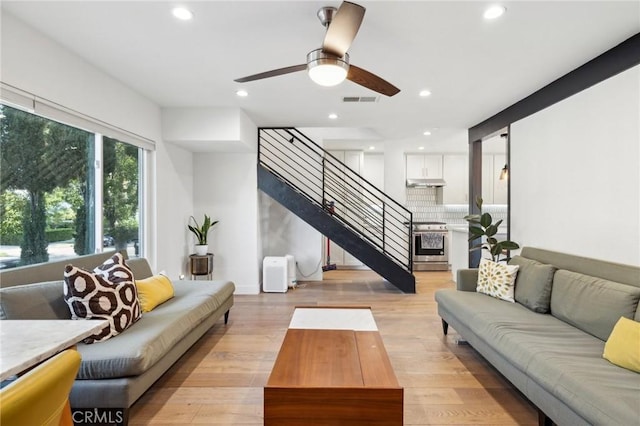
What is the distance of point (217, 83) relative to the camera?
3.18m

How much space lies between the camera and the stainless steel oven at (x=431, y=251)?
21.6 feet

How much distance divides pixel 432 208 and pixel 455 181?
0.79 metres

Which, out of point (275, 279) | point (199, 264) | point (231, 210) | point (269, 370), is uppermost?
point (231, 210)

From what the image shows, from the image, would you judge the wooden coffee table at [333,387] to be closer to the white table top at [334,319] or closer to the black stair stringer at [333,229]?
the white table top at [334,319]

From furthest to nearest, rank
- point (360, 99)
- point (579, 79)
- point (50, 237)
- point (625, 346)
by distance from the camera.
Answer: point (360, 99), point (579, 79), point (50, 237), point (625, 346)

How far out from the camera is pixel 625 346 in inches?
66.5

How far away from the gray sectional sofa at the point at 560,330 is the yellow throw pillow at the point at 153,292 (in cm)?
258

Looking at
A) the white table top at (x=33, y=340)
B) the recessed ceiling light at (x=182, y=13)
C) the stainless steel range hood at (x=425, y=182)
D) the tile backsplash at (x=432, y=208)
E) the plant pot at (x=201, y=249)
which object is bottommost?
the plant pot at (x=201, y=249)

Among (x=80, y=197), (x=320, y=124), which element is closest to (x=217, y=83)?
(x=80, y=197)

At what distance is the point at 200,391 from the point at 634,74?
3861 mm

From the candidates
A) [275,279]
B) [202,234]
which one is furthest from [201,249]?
[275,279]

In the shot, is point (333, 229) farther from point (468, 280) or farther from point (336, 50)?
point (336, 50)

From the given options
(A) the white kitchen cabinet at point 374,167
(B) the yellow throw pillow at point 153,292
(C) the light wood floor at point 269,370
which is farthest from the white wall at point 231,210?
(A) the white kitchen cabinet at point 374,167

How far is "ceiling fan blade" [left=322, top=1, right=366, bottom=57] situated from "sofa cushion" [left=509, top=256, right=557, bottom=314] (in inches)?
94.0
